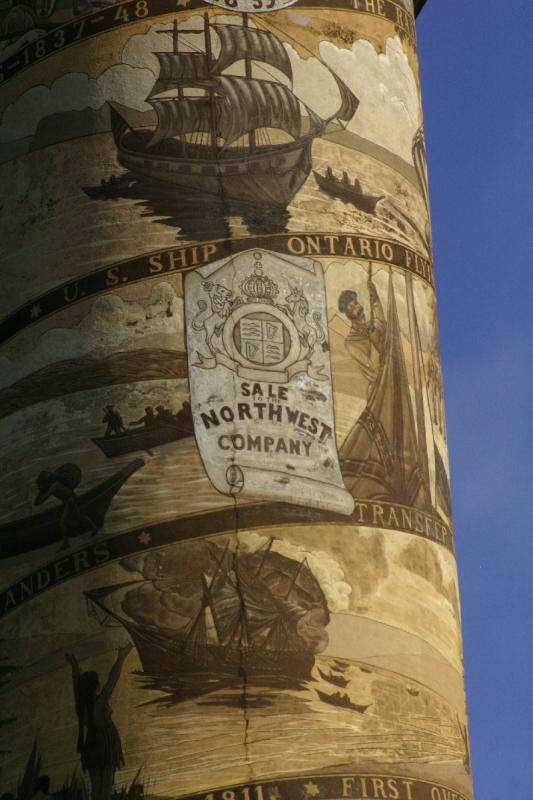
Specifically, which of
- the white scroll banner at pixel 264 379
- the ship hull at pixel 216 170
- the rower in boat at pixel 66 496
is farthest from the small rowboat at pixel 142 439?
the ship hull at pixel 216 170

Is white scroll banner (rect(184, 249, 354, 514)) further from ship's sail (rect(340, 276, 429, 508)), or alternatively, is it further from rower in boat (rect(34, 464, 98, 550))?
rower in boat (rect(34, 464, 98, 550))

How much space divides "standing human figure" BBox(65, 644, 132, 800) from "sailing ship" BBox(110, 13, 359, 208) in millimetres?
3221

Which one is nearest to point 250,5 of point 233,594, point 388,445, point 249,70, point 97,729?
point 249,70

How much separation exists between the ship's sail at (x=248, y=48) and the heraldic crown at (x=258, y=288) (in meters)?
1.57

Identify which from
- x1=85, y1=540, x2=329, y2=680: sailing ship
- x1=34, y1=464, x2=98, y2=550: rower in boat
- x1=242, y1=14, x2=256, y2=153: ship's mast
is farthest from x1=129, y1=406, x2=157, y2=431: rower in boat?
x1=242, y1=14, x2=256, y2=153: ship's mast

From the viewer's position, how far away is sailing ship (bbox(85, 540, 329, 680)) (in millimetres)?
16703

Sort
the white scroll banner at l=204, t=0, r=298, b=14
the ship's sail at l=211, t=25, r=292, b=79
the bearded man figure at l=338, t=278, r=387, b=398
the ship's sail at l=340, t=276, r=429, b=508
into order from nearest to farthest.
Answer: the ship's sail at l=340, t=276, r=429, b=508 → the bearded man figure at l=338, t=278, r=387, b=398 → the ship's sail at l=211, t=25, r=292, b=79 → the white scroll banner at l=204, t=0, r=298, b=14

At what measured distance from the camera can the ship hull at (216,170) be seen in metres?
18.0

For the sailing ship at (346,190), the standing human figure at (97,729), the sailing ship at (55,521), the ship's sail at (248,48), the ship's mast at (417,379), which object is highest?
the ship's sail at (248,48)

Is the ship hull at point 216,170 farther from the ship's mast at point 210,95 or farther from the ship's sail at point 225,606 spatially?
the ship's sail at point 225,606

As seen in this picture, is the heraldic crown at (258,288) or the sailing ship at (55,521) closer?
the sailing ship at (55,521)

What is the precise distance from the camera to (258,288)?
1773 cm

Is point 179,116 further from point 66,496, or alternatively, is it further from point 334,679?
point 334,679

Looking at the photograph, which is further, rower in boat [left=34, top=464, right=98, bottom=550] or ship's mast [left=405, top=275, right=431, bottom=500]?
ship's mast [left=405, top=275, right=431, bottom=500]
